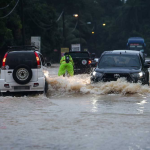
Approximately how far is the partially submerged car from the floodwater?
278 millimetres

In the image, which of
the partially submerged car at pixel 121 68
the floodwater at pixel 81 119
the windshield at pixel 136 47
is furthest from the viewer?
the windshield at pixel 136 47

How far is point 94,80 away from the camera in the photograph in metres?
17.9

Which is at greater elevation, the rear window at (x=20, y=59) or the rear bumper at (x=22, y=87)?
the rear window at (x=20, y=59)

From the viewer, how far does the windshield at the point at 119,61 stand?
740 inches

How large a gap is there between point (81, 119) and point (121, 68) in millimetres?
7357

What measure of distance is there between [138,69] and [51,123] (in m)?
8.13

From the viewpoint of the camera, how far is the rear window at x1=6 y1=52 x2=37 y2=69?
1628cm

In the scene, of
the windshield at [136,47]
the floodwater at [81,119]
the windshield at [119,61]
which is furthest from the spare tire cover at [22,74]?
the windshield at [136,47]

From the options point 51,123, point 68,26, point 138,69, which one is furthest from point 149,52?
point 51,123

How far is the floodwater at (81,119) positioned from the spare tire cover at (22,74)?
57 centimetres

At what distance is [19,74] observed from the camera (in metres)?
16.1

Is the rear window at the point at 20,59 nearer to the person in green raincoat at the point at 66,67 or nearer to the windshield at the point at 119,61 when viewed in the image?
the windshield at the point at 119,61

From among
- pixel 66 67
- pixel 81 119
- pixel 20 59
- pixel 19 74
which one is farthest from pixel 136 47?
pixel 81 119

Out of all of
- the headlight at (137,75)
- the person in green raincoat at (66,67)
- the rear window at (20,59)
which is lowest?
the headlight at (137,75)
